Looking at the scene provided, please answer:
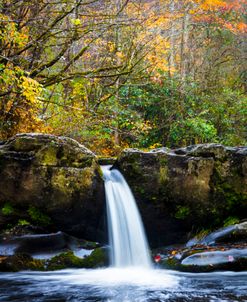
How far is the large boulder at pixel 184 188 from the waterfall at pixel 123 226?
20cm

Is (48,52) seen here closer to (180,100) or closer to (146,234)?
(146,234)

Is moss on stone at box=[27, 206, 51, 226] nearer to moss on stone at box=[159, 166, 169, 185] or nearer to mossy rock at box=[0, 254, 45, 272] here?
mossy rock at box=[0, 254, 45, 272]

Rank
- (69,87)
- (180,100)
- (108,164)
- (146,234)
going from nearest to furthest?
(146,234) < (108,164) < (69,87) < (180,100)

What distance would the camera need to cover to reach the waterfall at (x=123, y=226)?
697 centimetres

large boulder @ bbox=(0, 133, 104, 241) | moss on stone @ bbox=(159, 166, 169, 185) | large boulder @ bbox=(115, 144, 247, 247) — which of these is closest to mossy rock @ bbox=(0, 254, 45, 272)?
large boulder @ bbox=(0, 133, 104, 241)

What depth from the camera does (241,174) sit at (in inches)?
309

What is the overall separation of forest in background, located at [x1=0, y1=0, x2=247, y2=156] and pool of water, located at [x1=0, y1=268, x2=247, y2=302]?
9.52 feet

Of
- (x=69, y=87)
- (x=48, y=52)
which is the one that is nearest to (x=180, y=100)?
(x=69, y=87)

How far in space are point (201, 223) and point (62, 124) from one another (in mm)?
4869

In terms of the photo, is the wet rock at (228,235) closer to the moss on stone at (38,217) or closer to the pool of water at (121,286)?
the pool of water at (121,286)

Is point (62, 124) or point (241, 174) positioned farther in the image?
point (62, 124)

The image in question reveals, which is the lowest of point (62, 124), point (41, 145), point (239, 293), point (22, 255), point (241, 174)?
point (239, 293)

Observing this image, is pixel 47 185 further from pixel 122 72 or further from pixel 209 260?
pixel 122 72

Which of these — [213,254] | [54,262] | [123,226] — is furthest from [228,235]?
[54,262]
